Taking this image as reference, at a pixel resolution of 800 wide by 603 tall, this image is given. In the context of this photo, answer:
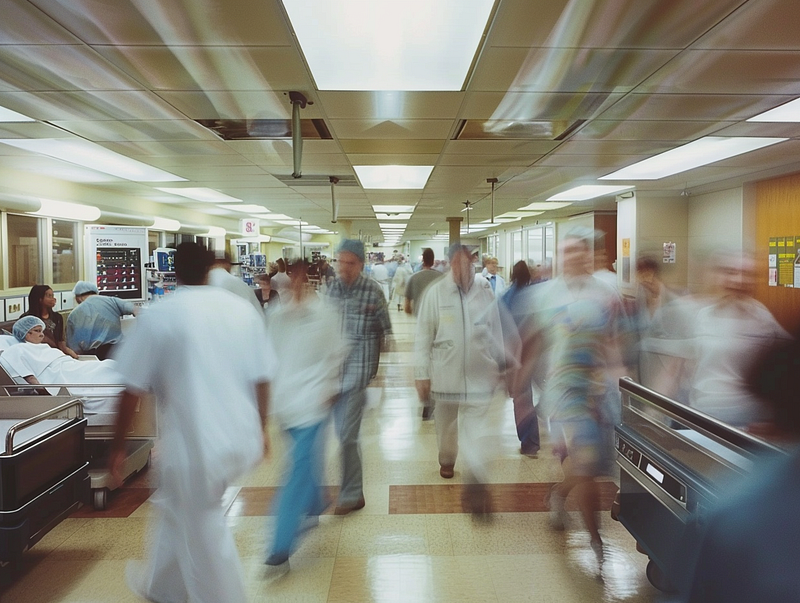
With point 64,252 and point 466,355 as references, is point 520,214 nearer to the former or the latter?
point 64,252

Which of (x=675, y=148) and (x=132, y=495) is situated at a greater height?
(x=675, y=148)

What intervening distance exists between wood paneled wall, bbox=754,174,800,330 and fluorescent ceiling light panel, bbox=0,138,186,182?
7969 millimetres

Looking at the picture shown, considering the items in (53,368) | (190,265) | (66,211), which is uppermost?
(66,211)

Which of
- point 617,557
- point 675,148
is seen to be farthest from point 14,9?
point 675,148

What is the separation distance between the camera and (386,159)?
6492mm

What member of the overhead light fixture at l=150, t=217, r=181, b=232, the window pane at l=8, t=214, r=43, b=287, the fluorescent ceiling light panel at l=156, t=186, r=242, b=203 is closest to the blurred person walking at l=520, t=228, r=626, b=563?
the fluorescent ceiling light panel at l=156, t=186, r=242, b=203

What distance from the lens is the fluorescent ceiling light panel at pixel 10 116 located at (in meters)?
4.51

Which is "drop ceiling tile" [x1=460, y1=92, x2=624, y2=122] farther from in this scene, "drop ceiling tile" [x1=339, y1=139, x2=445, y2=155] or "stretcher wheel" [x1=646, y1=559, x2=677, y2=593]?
"stretcher wheel" [x1=646, y1=559, x2=677, y2=593]

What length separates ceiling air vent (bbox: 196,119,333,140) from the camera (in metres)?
4.84

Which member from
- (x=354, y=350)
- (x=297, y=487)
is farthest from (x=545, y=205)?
(x=297, y=487)

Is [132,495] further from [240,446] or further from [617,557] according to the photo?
[617,557]

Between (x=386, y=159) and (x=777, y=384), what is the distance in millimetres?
5477

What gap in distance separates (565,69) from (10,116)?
4.58 meters

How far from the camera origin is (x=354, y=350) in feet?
11.9
